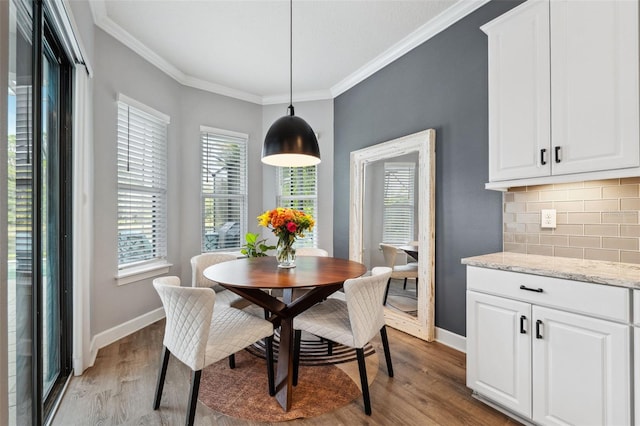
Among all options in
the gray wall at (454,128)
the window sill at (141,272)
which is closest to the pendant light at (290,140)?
the gray wall at (454,128)

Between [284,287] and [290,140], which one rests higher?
[290,140]

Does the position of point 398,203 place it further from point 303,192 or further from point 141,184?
→ point 141,184

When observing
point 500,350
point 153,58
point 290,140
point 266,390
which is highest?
point 153,58

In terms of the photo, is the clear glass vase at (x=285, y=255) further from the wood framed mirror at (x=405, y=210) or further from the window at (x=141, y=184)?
the window at (x=141, y=184)

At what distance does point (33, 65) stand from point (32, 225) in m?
0.77

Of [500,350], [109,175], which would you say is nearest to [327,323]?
[500,350]

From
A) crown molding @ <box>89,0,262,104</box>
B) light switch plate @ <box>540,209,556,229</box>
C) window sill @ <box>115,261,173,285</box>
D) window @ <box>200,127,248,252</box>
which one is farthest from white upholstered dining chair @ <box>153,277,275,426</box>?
crown molding @ <box>89,0,262,104</box>

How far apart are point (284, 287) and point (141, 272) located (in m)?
2.18

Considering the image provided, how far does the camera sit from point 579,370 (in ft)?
4.72

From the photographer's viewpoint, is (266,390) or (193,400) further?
(266,390)

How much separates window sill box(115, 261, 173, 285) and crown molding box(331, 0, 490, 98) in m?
3.19

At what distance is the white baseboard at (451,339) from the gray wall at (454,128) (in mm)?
45

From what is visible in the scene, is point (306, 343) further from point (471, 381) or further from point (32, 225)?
point (32, 225)

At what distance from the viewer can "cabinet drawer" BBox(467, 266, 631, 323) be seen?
1.34 m
